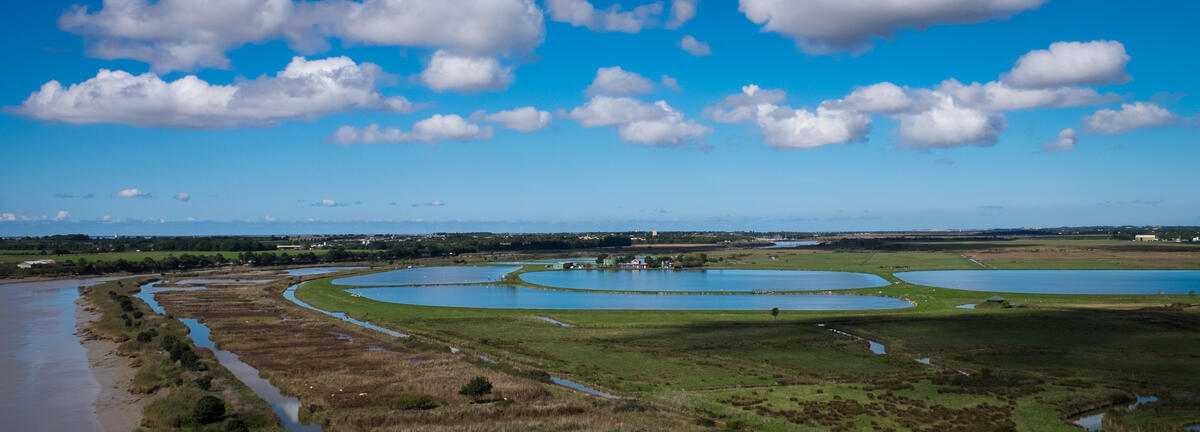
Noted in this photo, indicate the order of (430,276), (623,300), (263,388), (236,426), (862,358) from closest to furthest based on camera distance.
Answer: (236,426) < (263,388) < (862,358) < (623,300) < (430,276)

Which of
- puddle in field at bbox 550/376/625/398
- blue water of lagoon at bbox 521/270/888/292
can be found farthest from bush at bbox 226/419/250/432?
blue water of lagoon at bbox 521/270/888/292

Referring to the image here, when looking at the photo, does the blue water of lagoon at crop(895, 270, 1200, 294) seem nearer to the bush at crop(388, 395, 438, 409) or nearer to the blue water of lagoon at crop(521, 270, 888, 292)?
the blue water of lagoon at crop(521, 270, 888, 292)

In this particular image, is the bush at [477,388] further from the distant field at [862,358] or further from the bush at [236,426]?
the bush at [236,426]

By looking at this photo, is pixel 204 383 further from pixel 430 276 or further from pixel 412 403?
pixel 430 276

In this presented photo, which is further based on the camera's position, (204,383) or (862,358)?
(862,358)

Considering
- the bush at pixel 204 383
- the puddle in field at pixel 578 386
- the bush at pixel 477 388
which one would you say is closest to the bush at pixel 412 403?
the bush at pixel 477 388

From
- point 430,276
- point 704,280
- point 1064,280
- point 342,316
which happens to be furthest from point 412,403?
point 1064,280

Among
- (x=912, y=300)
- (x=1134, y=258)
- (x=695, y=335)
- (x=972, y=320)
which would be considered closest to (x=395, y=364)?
(x=695, y=335)
